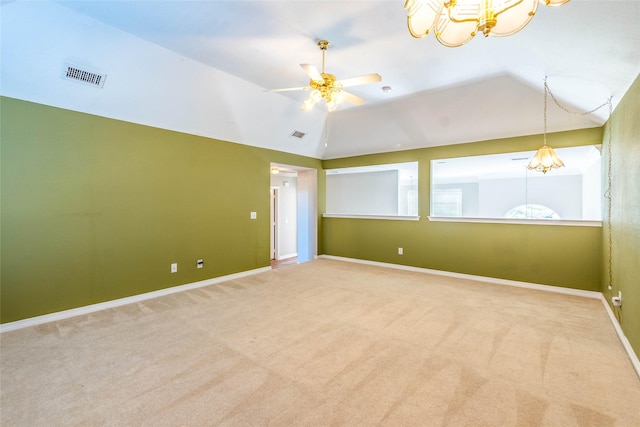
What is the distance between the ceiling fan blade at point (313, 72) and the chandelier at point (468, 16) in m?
1.25

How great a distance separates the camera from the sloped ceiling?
2.34 meters

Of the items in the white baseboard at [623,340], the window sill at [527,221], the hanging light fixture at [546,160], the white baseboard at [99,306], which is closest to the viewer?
the white baseboard at [623,340]

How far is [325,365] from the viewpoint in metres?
2.26

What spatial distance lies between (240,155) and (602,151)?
533 cm

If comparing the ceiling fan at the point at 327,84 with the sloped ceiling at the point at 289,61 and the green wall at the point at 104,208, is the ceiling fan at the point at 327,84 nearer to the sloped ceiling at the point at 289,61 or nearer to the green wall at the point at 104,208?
the sloped ceiling at the point at 289,61

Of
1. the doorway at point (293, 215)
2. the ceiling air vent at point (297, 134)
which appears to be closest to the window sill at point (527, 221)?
the doorway at point (293, 215)

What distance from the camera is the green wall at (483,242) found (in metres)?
4.02

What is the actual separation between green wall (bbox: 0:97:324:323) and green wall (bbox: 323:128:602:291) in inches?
111

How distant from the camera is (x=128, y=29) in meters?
2.77

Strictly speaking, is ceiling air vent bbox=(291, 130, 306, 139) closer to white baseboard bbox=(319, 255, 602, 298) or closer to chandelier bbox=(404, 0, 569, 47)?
white baseboard bbox=(319, 255, 602, 298)

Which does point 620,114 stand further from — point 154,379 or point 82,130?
point 82,130

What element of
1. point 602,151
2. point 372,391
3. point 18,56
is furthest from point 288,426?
point 602,151

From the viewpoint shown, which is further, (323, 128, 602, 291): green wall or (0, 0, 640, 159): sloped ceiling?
(323, 128, 602, 291): green wall

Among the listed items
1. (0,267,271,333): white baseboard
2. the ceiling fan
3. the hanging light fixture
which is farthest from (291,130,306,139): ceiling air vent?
the hanging light fixture
